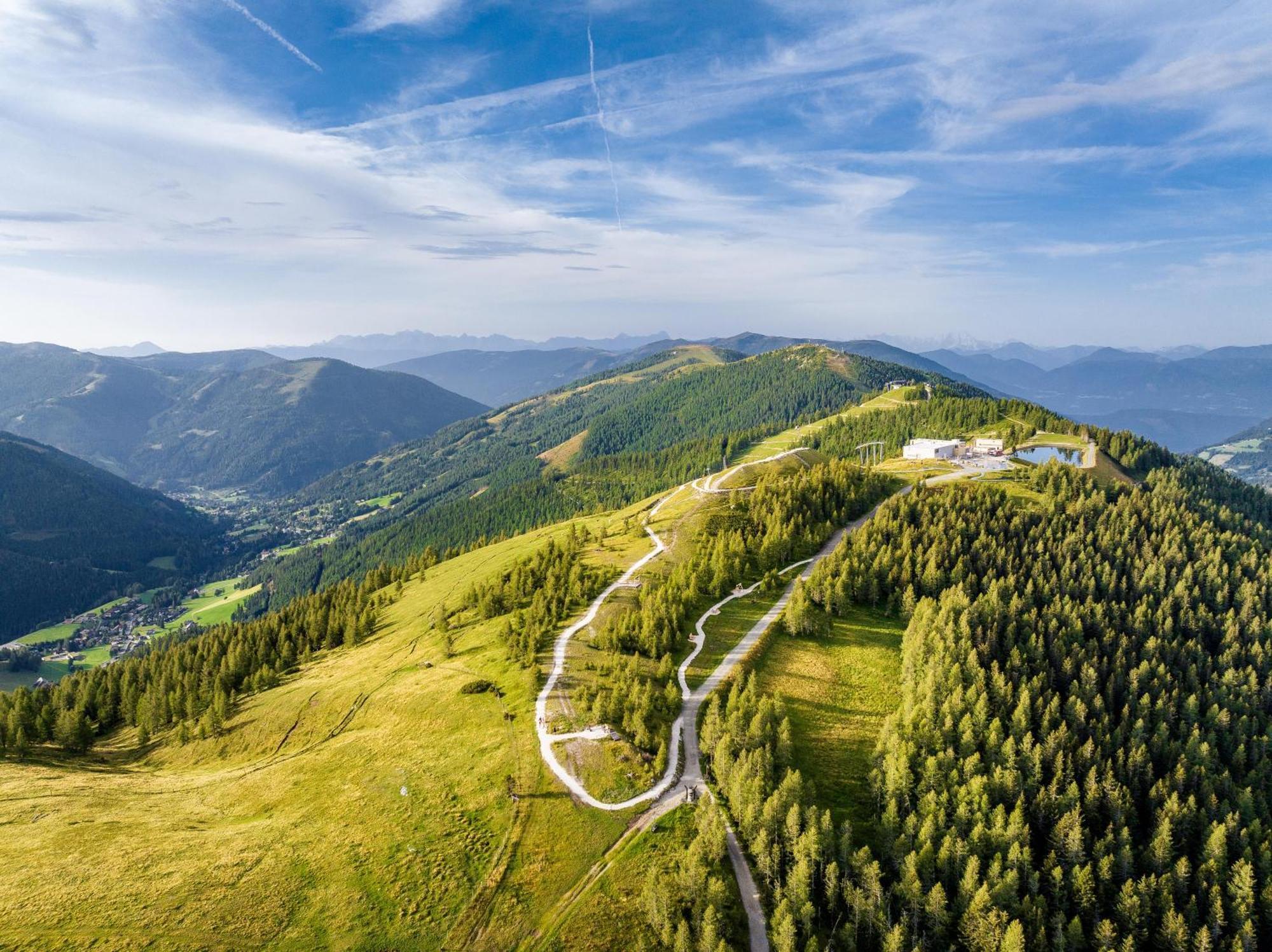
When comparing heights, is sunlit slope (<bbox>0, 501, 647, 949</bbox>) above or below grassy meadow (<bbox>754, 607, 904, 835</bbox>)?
below

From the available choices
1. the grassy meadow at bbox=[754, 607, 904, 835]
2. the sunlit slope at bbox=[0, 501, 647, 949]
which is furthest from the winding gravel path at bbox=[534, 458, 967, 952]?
the grassy meadow at bbox=[754, 607, 904, 835]

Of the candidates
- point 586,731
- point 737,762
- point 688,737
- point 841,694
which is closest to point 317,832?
point 586,731

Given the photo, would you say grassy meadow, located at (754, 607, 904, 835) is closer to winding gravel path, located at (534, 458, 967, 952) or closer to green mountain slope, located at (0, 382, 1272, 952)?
green mountain slope, located at (0, 382, 1272, 952)

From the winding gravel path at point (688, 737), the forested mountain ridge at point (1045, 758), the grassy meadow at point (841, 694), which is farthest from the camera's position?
the grassy meadow at point (841, 694)

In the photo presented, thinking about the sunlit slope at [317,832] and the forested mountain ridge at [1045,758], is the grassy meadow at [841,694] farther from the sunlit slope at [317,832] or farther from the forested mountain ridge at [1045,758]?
the sunlit slope at [317,832]

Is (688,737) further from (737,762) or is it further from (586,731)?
(586,731)

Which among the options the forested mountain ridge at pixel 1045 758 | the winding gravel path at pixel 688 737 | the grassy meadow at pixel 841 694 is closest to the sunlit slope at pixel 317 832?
the winding gravel path at pixel 688 737

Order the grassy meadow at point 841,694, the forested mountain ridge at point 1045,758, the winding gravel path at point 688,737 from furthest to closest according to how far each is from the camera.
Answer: the grassy meadow at point 841,694 → the winding gravel path at point 688,737 → the forested mountain ridge at point 1045,758

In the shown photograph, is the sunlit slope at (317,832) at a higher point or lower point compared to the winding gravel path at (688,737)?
lower

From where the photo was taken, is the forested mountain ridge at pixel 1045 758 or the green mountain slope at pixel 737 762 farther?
the forested mountain ridge at pixel 1045 758
